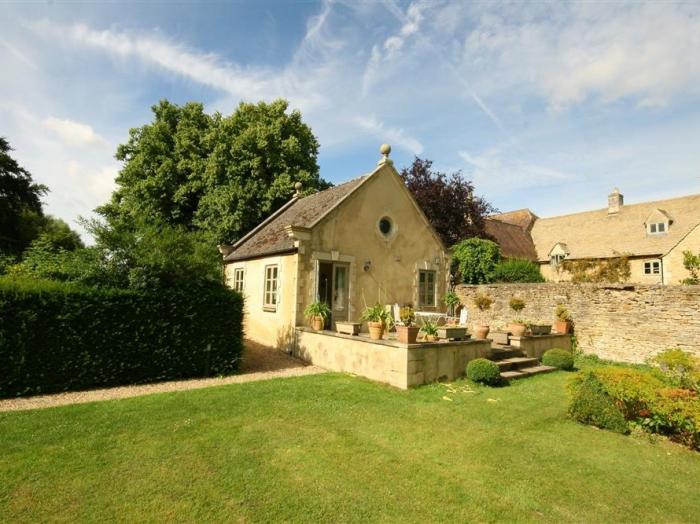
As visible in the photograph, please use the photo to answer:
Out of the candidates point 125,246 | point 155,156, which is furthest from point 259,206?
point 125,246

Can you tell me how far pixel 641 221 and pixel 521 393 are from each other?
2803 cm

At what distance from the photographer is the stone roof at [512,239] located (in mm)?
31953

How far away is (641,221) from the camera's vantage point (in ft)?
97.3

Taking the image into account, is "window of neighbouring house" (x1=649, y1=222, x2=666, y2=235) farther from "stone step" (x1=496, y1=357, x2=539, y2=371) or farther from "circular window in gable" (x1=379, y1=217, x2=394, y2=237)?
"circular window in gable" (x1=379, y1=217, x2=394, y2=237)

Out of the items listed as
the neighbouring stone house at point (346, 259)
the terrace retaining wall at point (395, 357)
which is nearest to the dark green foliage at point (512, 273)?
the neighbouring stone house at point (346, 259)

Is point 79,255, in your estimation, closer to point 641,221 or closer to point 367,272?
point 367,272

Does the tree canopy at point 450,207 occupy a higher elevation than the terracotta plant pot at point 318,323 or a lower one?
higher

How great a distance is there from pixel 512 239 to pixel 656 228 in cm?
979

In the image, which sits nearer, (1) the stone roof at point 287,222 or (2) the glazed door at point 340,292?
(2) the glazed door at point 340,292

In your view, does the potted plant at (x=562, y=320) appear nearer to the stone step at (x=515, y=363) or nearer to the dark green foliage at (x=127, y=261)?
the stone step at (x=515, y=363)

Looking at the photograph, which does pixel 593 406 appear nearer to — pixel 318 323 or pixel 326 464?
pixel 326 464

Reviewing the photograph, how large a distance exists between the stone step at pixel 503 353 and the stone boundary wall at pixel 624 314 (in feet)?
12.5

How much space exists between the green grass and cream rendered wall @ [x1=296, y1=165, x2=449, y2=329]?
229 inches

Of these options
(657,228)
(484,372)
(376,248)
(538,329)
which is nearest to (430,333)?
(484,372)
